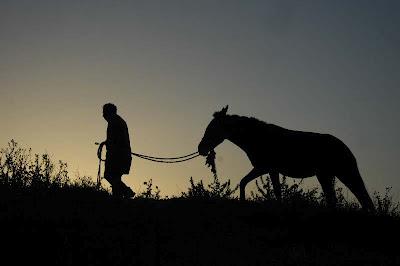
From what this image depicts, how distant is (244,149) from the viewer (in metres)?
13.9

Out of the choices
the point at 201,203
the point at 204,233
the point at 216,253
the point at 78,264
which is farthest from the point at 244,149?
the point at 78,264

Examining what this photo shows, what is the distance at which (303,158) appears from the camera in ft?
43.6

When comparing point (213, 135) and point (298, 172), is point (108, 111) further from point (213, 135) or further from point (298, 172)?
point (298, 172)

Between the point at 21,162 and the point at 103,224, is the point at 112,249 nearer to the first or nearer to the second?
the point at 103,224

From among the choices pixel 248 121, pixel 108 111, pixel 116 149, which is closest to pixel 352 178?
pixel 248 121

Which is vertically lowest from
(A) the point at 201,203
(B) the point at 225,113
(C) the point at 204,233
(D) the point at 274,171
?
(C) the point at 204,233

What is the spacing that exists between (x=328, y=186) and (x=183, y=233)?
18.1 ft

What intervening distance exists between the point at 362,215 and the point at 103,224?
5340mm

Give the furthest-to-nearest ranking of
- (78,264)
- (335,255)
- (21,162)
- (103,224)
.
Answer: (21,162)
(103,224)
(335,255)
(78,264)

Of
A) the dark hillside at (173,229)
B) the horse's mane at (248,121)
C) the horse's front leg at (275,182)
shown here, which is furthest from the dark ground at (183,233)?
the horse's mane at (248,121)

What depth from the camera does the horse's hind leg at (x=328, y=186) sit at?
42.5 feet

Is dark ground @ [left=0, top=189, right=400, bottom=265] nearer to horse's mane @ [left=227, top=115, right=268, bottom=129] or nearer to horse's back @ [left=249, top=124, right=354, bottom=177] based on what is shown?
horse's back @ [left=249, top=124, right=354, bottom=177]

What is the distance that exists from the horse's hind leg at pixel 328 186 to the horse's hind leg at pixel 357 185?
0.28 meters

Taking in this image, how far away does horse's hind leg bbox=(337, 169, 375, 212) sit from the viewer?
1333 cm
